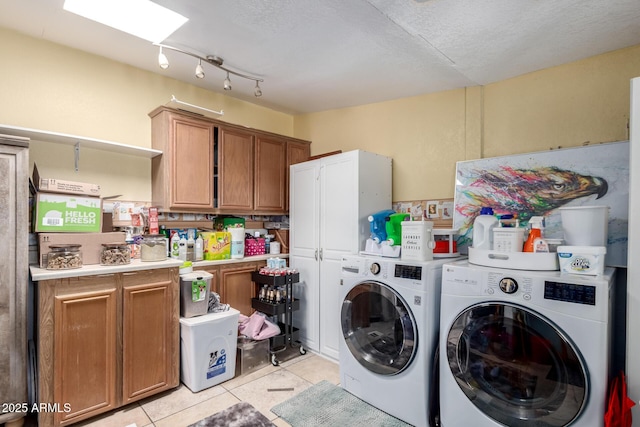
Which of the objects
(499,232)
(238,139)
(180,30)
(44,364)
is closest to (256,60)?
(180,30)

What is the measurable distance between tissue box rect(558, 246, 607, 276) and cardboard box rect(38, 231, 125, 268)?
266 cm

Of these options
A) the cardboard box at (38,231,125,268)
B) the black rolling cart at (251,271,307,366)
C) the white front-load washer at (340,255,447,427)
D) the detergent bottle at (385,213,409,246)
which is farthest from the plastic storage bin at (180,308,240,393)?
the detergent bottle at (385,213,409,246)

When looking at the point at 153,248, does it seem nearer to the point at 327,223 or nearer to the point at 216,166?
the point at 216,166

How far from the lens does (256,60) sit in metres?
2.52

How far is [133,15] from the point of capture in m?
1.99

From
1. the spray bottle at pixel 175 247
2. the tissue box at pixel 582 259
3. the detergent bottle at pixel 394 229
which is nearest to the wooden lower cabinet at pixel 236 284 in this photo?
the spray bottle at pixel 175 247

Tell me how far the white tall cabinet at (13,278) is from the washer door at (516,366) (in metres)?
2.50

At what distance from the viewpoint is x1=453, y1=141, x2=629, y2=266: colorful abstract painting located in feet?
6.50

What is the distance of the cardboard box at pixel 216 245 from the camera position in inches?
118

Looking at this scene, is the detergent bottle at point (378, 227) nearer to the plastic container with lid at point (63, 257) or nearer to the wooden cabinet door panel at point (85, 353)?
the wooden cabinet door panel at point (85, 353)

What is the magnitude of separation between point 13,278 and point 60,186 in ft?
1.99

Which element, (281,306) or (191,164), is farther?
(281,306)

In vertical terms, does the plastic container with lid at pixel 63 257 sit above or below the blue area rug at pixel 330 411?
above

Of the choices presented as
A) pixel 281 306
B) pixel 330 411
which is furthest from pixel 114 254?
pixel 330 411
